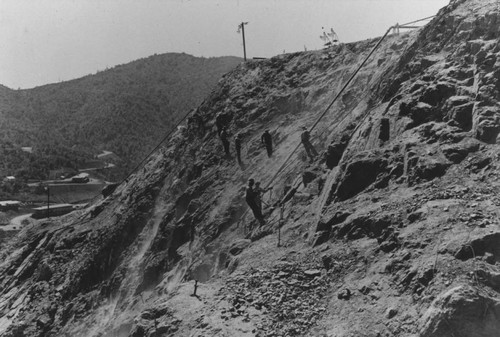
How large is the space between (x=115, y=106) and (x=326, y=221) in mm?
85939

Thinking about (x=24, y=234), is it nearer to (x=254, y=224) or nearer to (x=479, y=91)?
(x=254, y=224)

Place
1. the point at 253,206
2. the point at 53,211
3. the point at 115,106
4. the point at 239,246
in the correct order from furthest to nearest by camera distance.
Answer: the point at 115,106 < the point at 53,211 < the point at 253,206 < the point at 239,246

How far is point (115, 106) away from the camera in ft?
300

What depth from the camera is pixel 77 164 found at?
6750 centimetres

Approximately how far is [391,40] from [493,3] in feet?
16.5

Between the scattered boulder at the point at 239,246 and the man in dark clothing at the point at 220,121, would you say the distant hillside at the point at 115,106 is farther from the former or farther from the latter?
the scattered boulder at the point at 239,246

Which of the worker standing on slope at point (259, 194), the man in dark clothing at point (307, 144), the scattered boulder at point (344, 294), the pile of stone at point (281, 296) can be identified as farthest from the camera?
the man in dark clothing at point (307, 144)

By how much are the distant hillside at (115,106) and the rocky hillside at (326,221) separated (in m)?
48.7

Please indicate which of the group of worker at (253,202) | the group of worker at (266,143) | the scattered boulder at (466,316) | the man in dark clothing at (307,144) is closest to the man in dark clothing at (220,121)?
the group of worker at (266,143)

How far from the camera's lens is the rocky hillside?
7961 millimetres

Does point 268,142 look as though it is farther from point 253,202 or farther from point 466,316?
point 466,316

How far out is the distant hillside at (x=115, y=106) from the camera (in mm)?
81938

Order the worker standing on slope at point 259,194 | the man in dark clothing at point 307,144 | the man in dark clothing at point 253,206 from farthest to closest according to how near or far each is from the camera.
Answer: the man in dark clothing at point 307,144
the worker standing on slope at point 259,194
the man in dark clothing at point 253,206

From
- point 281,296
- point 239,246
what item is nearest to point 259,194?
point 239,246
